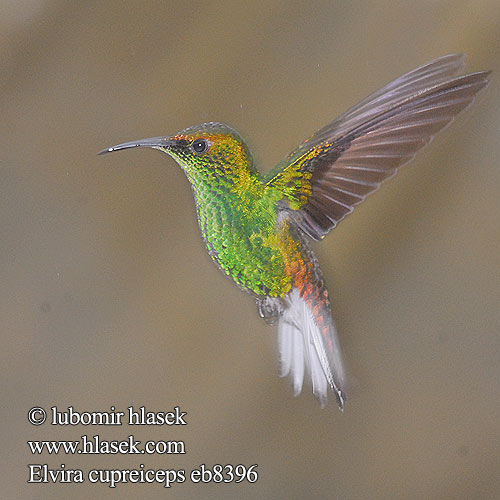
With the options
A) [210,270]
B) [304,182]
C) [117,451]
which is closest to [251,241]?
[304,182]

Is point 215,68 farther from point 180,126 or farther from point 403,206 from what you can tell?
point 403,206

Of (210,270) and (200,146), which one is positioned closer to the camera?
(200,146)

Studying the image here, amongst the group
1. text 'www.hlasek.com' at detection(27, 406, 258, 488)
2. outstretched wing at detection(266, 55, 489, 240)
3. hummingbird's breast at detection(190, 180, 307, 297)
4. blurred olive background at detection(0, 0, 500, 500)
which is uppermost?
Result: blurred olive background at detection(0, 0, 500, 500)

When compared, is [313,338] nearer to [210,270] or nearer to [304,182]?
[304,182]

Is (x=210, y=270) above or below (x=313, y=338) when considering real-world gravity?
above

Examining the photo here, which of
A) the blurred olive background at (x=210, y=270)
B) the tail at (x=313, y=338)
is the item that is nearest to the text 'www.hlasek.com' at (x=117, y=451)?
the blurred olive background at (x=210, y=270)

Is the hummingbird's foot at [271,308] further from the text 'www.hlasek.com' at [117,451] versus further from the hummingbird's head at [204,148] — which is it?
the text 'www.hlasek.com' at [117,451]

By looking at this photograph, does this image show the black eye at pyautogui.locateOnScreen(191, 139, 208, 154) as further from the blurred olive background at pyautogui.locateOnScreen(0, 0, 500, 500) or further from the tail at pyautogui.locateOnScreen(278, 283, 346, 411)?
the blurred olive background at pyautogui.locateOnScreen(0, 0, 500, 500)

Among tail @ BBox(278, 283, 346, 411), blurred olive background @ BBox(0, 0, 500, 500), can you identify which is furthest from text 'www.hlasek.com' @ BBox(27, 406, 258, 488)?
tail @ BBox(278, 283, 346, 411)
